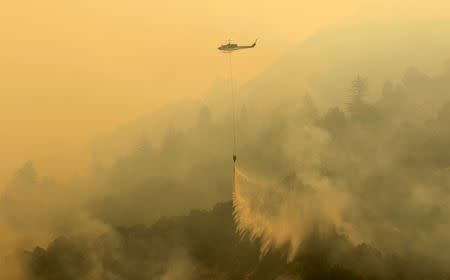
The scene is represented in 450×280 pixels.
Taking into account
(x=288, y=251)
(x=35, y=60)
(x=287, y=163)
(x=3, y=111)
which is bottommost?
(x=288, y=251)

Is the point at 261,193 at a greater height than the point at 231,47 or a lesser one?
lesser

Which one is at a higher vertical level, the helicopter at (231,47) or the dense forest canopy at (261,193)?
the helicopter at (231,47)

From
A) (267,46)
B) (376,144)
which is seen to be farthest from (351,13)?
(376,144)

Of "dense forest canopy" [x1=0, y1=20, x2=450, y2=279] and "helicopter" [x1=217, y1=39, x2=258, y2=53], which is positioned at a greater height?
"helicopter" [x1=217, y1=39, x2=258, y2=53]

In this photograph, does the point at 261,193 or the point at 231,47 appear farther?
the point at 261,193

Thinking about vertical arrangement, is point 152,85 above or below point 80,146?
above

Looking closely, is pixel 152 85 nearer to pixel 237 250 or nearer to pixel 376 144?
pixel 237 250

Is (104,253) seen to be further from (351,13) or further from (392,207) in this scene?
(351,13)

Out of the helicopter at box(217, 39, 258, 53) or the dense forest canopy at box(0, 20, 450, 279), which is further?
the helicopter at box(217, 39, 258, 53)

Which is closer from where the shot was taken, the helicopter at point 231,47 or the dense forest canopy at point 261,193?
the dense forest canopy at point 261,193
